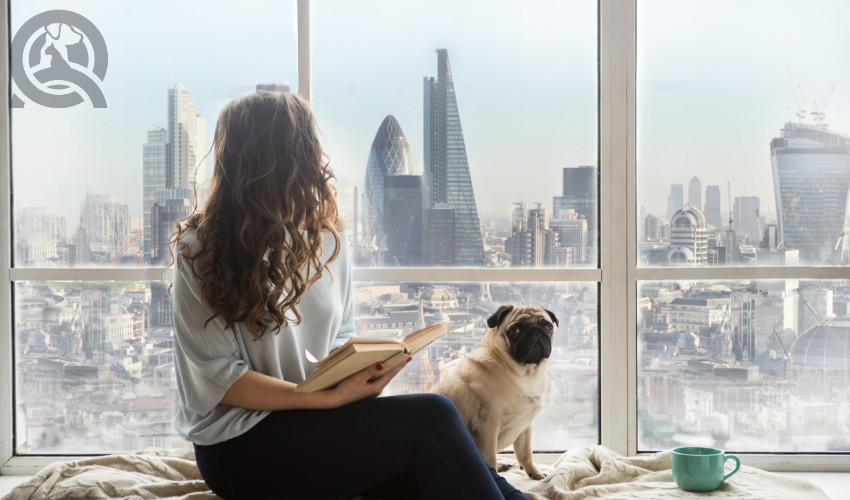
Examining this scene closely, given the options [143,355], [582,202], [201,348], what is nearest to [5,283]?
[143,355]

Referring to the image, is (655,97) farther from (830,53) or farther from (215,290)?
(215,290)

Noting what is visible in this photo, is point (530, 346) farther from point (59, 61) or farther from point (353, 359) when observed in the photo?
point (59, 61)

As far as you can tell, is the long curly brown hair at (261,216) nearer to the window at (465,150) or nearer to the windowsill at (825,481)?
the window at (465,150)

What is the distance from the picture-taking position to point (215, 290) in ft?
4.62

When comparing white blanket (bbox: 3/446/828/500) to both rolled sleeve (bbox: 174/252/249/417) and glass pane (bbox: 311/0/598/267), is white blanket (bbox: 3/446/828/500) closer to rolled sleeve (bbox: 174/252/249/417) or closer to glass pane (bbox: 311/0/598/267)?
rolled sleeve (bbox: 174/252/249/417)

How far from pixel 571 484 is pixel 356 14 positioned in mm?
1536

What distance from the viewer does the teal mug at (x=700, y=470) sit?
1.68 m

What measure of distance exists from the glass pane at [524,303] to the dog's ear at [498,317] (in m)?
0.31

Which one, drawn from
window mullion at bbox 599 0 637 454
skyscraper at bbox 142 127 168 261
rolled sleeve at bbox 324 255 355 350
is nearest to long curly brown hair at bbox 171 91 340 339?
rolled sleeve at bbox 324 255 355 350

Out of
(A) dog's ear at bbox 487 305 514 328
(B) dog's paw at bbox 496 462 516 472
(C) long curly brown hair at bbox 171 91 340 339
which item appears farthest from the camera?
(B) dog's paw at bbox 496 462 516 472

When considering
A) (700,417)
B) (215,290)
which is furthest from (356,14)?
(700,417)

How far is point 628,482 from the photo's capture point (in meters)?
1.81

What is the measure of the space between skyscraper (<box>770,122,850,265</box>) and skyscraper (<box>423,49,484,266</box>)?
957 millimetres

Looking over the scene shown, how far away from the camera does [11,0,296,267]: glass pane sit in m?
2.20
